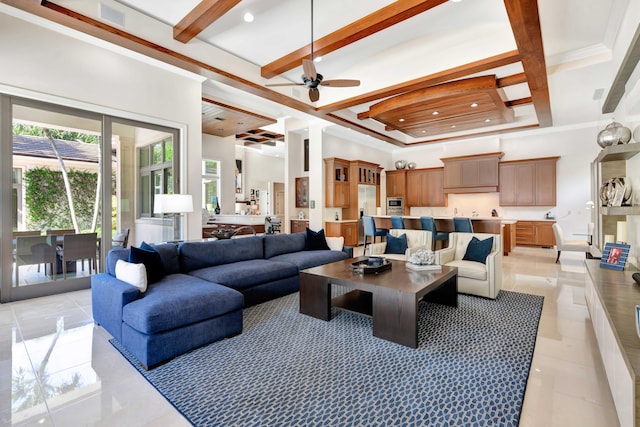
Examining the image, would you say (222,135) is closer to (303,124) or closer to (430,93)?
(303,124)

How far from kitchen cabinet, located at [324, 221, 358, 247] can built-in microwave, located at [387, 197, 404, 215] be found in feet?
7.64

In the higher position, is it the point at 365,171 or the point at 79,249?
the point at 365,171

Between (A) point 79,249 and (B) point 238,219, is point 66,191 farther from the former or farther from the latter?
(B) point 238,219

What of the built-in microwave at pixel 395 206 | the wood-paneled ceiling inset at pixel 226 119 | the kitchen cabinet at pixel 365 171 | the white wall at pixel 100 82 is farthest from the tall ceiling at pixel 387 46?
the built-in microwave at pixel 395 206

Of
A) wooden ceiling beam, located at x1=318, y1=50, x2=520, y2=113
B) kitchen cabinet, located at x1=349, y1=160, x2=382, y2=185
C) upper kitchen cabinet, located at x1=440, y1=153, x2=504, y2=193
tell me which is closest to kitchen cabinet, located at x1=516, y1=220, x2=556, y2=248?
upper kitchen cabinet, located at x1=440, y1=153, x2=504, y2=193

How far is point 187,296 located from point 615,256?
164 inches

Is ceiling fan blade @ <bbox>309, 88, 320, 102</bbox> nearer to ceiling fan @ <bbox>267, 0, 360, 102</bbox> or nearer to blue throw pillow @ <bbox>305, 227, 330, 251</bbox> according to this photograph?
ceiling fan @ <bbox>267, 0, 360, 102</bbox>

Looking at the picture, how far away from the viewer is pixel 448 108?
615cm

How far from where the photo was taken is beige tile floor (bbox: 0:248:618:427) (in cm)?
177

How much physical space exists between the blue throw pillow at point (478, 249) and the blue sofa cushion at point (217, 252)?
2994 mm

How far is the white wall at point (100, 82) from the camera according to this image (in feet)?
12.3

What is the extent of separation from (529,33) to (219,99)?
216 inches

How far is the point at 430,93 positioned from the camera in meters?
5.41

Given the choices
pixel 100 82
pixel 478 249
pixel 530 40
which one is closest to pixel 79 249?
pixel 100 82
